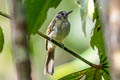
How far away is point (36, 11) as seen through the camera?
4.84ft

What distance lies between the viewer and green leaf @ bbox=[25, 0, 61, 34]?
54.9 inches

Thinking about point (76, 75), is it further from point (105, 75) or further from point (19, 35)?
point (19, 35)

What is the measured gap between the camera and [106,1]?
1.47 feet

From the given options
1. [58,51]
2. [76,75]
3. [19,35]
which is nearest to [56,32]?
[76,75]

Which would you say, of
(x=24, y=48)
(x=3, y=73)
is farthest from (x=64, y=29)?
(x=24, y=48)

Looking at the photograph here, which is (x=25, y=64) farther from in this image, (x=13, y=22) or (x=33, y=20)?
(x=33, y=20)

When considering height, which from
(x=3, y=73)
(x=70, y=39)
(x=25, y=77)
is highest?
(x=25, y=77)

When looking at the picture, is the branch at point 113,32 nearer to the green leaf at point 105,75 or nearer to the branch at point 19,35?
the branch at point 19,35

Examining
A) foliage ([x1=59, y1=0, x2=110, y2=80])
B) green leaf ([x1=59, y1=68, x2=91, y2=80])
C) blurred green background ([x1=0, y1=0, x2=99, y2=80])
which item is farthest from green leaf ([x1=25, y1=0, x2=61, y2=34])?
blurred green background ([x1=0, y1=0, x2=99, y2=80])

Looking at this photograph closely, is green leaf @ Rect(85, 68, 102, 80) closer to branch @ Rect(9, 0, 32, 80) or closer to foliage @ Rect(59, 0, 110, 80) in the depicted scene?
foliage @ Rect(59, 0, 110, 80)

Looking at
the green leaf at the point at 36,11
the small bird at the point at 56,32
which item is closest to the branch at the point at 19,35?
the green leaf at the point at 36,11

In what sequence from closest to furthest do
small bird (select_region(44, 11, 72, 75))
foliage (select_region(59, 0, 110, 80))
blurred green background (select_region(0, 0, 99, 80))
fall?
foliage (select_region(59, 0, 110, 80)) < blurred green background (select_region(0, 0, 99, 80)) < small bird (select_region(44, 11, 72, 75))

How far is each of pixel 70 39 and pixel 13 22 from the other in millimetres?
3566

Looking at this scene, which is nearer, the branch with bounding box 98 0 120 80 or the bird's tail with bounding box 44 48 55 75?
the branch with bounding box 98 0 120 80
